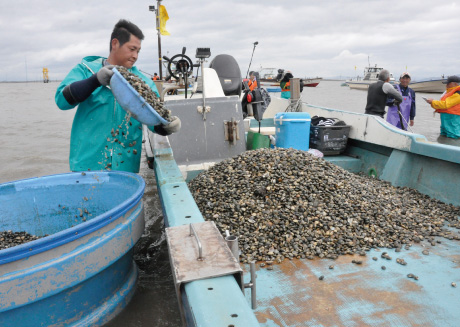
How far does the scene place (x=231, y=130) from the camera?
4.14 m

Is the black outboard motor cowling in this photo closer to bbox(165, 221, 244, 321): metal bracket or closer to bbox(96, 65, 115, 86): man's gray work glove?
bbox(96, 65, 115, 86): man's gray work glove

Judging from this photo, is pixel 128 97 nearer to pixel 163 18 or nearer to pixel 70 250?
pixel 70 250

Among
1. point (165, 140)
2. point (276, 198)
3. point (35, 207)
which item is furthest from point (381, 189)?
point (35, 207)

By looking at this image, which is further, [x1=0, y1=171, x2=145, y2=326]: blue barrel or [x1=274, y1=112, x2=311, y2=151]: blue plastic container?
[x1=274, y1=112, x2=311, y2=151]: blue plastic container

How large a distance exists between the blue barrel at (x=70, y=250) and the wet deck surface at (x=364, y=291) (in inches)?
33.5

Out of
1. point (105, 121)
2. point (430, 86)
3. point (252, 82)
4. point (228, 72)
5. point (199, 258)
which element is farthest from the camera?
point (430, 86)

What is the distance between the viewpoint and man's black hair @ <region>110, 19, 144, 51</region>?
2441mm

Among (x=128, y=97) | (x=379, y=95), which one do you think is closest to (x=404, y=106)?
(x=379, y=95)

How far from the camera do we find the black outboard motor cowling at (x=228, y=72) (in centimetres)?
573

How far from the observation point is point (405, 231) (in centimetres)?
264

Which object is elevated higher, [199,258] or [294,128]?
[294,128]

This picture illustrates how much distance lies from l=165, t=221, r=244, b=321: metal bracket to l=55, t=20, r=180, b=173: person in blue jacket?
3.59 ft

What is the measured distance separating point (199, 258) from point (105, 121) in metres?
A: 1.66

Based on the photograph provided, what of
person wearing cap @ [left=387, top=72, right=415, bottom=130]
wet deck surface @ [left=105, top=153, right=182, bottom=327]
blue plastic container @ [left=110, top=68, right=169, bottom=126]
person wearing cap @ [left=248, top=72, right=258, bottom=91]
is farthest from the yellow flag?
blue plastic container @ [left=110, top=68, right=169, bottom=126]
